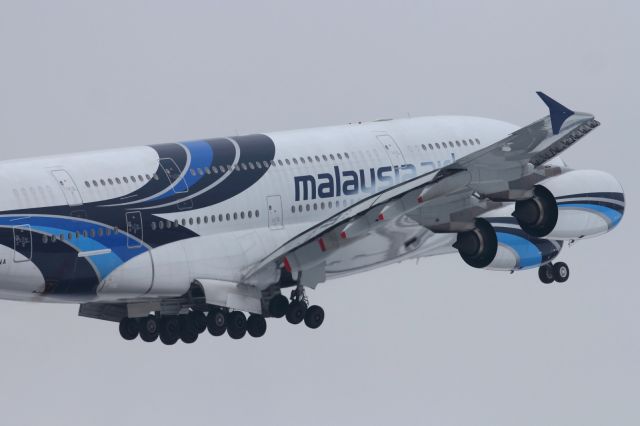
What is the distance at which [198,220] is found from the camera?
65.5 meters

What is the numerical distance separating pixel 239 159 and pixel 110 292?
5.37 metres

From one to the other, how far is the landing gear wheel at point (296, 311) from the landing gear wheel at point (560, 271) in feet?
30.7

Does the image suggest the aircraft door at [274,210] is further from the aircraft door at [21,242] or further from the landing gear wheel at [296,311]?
the aircraft door at [21,242]

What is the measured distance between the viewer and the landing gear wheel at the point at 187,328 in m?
69.2

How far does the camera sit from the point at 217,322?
68.3 meters

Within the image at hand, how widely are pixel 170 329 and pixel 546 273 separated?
11956 mm

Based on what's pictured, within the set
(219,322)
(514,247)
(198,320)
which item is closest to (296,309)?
(219,322)

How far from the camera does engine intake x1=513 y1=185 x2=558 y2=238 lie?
2564 inches

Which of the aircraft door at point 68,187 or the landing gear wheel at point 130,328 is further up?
the aircraft door at point 68,187

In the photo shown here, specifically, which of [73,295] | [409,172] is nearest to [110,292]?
[73,295]

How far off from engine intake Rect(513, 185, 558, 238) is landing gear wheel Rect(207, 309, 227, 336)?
9.10m

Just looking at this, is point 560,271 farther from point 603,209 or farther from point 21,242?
point 21,242

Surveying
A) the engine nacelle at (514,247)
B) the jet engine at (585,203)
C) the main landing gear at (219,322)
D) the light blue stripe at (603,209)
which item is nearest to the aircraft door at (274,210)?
the main landing gear at (219,322)

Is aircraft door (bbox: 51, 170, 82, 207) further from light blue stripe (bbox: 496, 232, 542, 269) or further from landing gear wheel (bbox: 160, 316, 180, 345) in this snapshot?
light blue stripe (bbox: 496, 232, 542, 269)
